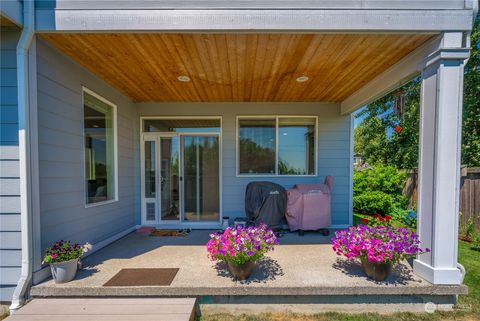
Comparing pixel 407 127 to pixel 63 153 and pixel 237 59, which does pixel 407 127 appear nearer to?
pixel 237 59

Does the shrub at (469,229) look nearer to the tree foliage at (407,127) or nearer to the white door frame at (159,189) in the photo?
the tree foliage at (407,127)

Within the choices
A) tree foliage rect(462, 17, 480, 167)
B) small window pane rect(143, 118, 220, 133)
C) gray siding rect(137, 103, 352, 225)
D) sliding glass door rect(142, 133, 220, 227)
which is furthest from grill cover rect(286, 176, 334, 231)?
tree foliage rect(462, 17, 480, 167)

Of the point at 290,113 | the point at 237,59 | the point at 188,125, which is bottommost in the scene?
the point at 188,125

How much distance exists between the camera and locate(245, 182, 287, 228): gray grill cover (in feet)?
12.3

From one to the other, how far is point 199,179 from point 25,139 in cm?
A: 278

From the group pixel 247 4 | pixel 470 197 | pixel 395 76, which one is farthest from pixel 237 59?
pixel 470 197

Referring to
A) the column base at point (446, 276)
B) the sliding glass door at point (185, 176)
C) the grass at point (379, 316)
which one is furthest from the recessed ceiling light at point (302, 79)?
the grass at point (379, 316)

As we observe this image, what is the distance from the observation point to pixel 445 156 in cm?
217

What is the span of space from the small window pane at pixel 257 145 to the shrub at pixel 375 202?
10.6 feet

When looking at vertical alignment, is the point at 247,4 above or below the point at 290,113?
above

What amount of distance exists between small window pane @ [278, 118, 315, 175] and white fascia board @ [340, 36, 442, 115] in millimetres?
874

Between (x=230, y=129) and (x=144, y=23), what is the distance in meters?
2.49

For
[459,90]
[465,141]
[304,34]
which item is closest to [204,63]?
[304,34]

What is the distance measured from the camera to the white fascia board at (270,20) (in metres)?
2.15
